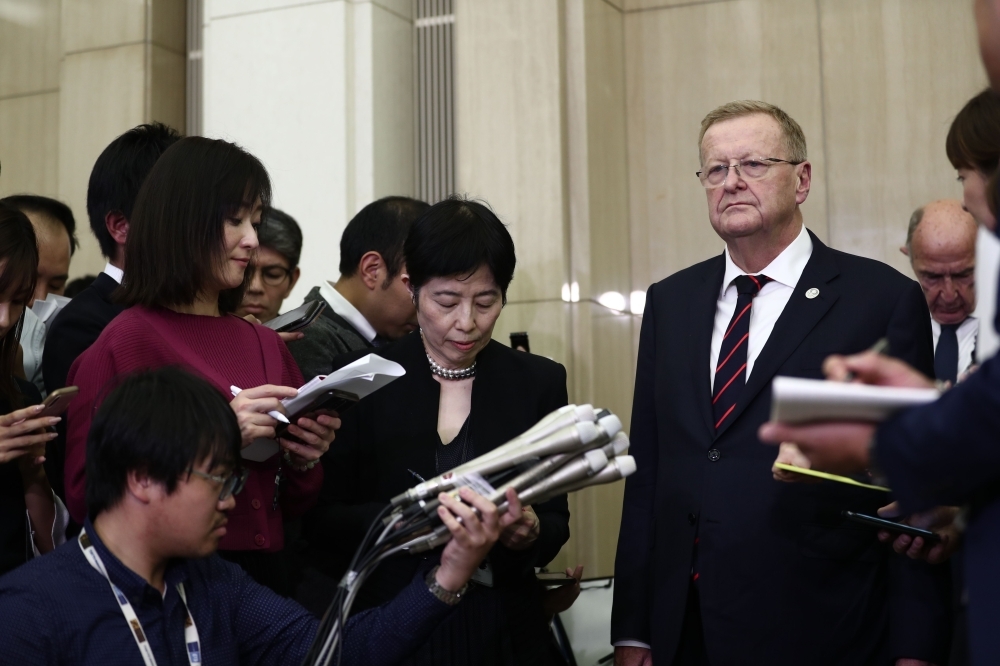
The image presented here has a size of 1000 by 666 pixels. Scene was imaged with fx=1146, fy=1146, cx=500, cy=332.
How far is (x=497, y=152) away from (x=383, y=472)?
2.54m

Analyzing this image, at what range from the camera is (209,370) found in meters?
2.78

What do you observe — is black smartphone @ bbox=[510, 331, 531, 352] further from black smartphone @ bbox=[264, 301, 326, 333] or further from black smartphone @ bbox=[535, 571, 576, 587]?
black smartphone @ bbox=[535, 571, 576, 587]

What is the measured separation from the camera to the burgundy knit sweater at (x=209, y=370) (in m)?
2.67

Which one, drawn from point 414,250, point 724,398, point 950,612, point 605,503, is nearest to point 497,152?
point 605,503

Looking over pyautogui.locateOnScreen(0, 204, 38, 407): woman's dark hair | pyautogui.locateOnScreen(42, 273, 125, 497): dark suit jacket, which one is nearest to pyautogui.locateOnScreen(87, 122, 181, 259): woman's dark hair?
pyautogui.locateOnScreen(42, 273, 125, 497): dark suit jacket

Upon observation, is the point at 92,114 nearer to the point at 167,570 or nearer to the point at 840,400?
the point at 167,570

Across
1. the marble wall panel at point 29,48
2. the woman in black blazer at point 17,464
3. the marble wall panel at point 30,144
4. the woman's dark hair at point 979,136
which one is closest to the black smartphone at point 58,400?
the woman in black blazer at point 17,464

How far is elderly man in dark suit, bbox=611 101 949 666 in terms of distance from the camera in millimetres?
2729

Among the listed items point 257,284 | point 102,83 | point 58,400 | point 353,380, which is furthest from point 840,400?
point 102,83

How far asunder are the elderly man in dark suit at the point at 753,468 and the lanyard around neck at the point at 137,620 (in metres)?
1.16

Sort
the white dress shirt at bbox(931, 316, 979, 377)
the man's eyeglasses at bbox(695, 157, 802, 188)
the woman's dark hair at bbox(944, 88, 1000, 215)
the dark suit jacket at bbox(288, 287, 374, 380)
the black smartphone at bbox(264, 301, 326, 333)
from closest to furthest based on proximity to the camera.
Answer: the woman's dark hair at bbox(944, 88, 1000, 215)
the man's eyeglasses at bbox(695, 157, 802, 188)
the black smartphone at bbox(264, 301, 326, 333)
the dark suit jacket at bbox(288, 287, 374, 380)
the white dress shirt at bbox(931, 316, 979, 377)

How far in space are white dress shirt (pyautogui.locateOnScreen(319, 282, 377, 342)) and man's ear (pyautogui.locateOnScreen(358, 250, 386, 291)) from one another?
0.39 feet

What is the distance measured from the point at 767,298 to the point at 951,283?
139 centimetres

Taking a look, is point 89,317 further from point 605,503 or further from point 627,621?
point 605,503
